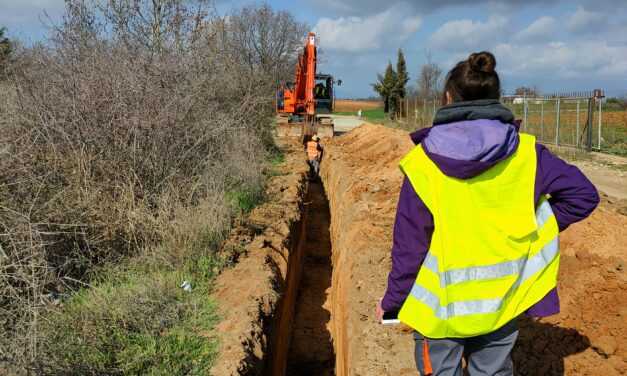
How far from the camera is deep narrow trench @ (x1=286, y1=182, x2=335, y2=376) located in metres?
6.25

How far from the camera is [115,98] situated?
6.20m

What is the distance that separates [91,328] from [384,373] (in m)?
2.21

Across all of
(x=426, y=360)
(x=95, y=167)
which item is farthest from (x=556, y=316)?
(x=95, y=167)

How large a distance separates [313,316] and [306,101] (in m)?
12.1

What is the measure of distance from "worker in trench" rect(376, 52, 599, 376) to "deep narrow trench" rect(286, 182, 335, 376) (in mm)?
4236

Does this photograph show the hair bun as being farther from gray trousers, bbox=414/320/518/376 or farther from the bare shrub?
the bare shrub

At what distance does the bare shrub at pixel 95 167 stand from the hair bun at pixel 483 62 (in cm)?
288

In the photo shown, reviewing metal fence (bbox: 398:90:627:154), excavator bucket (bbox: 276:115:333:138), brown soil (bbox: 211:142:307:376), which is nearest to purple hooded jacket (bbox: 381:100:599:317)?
brown soil (bbox: 211:142:307:376)

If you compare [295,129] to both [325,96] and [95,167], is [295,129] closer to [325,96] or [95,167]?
[325,96]

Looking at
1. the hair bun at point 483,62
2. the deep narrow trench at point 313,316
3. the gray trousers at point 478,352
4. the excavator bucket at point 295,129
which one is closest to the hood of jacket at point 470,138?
the hair bun at point 483,62

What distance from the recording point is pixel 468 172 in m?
1.99

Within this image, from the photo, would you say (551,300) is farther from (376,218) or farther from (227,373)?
(376,218)

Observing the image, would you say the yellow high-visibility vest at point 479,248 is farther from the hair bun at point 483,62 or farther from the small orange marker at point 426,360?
the hair bun at point 483,62

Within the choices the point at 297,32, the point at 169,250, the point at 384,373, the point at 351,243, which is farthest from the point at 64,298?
the point at 297,32
